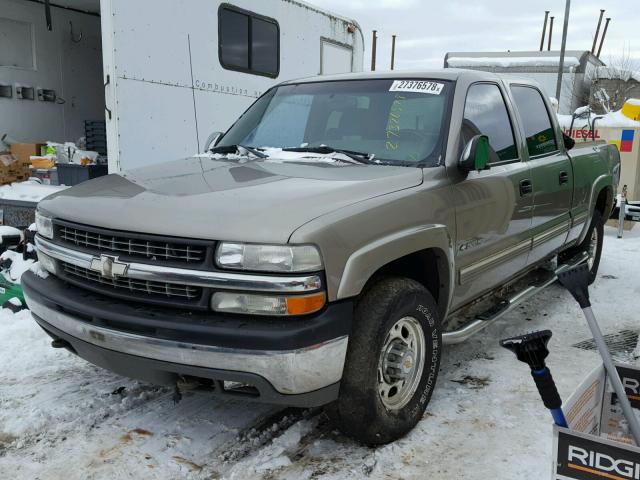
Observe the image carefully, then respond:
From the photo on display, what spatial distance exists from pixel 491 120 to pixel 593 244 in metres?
2.75

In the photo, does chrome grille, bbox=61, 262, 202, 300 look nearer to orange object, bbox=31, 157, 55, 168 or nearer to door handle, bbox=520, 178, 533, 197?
door handle, bbox=520, 178, 533, 197

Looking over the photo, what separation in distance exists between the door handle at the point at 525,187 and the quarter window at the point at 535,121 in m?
0.31

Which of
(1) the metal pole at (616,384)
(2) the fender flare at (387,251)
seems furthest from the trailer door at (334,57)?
A: (1) the metal pole at (616,384)

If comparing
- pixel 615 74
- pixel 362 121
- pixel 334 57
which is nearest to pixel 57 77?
pixel 334 57

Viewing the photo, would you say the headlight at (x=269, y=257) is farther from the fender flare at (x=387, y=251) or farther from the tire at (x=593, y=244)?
the tire at (x=593, y=244)

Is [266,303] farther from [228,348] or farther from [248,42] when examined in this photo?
[248,42]

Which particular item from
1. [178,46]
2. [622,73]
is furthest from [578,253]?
[622,73]

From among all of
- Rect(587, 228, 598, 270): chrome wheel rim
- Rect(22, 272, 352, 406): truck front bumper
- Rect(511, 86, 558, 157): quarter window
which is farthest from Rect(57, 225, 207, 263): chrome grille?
Rect(587, 228, 598, 270): chrome wheel rim

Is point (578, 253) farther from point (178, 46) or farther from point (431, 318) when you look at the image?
point (178, 46)

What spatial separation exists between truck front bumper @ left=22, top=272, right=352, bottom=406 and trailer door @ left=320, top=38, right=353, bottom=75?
6564 mm

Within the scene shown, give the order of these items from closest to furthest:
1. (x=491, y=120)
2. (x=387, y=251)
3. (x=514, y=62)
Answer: (x=387, y=251), (x=491, y=120), (x=514, y=62)

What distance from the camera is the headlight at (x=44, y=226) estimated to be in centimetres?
313

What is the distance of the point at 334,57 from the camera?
29.2 ft

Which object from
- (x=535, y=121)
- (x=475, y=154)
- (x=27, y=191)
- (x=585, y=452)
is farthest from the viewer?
(x=27, y=191)
